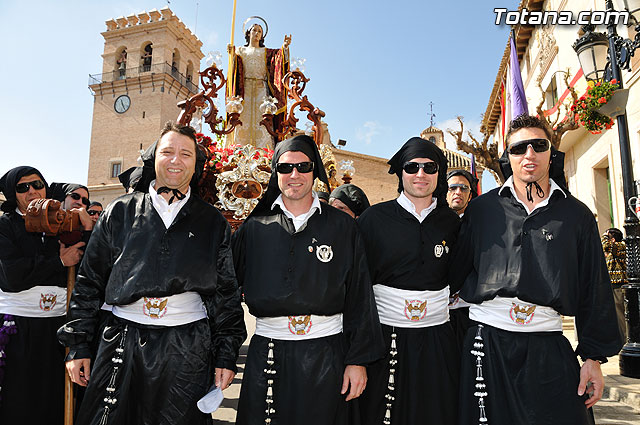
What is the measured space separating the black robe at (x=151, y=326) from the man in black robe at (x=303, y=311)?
195 millimetres

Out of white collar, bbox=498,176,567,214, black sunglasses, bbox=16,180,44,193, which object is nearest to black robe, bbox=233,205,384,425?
white collar, bbox=498,176,567,214

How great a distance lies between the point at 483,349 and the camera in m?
2.67

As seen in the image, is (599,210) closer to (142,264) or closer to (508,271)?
(508,271)

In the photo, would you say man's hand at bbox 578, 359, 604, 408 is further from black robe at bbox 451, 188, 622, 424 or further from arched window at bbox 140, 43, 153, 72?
arched window at bbox 140, 43, 153, 72

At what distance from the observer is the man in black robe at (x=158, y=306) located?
251 cm

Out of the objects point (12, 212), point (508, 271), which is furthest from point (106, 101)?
point (508, 271)

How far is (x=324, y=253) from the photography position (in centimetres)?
284

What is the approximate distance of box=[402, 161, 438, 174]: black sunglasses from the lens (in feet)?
10.5

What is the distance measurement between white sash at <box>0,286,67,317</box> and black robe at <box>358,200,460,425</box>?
260 cm

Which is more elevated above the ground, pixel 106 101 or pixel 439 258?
A: pixel 106 101

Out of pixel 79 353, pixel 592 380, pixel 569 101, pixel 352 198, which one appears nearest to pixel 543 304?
pixel 592 380

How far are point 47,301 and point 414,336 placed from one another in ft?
9.68

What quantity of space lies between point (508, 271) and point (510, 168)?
2.71 ft

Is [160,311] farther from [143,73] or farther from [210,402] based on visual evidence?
[143,73]
